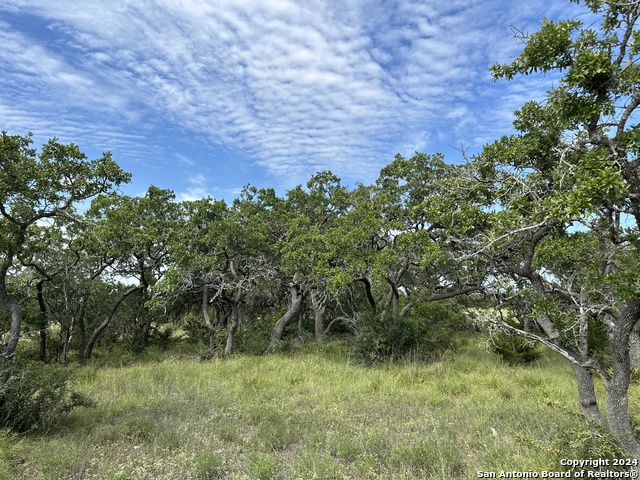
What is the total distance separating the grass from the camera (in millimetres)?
4957

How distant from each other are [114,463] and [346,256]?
8789 millimetres

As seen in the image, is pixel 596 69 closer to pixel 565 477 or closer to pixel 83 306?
pixel 565 477

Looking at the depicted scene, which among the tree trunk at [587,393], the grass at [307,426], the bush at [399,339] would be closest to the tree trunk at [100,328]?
the grass at [307,426]

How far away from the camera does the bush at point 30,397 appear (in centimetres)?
611

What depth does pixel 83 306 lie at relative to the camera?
56.7 feet

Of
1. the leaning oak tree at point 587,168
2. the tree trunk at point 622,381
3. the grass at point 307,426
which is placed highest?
the leaning oak tree at point 587,168

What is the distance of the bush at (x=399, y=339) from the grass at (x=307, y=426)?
84.4 inches

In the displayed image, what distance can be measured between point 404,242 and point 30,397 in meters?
10.0

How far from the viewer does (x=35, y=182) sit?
28.4ft

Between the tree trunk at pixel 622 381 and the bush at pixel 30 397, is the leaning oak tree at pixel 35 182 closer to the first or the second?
the bush at pixel 30 397

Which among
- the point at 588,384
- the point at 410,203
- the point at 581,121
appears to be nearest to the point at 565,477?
the point at 588,384

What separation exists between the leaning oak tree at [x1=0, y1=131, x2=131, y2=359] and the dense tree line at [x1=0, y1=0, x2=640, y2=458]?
4 cm

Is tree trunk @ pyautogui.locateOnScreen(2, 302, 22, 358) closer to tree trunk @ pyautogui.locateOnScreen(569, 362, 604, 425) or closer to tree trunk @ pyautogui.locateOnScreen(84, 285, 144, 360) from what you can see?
tree trunk @ pyautogui.locateOnScreen(84, 285, 144, 360)

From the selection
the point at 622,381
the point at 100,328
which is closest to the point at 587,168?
the point at 622,381
